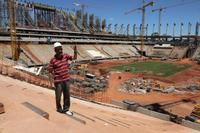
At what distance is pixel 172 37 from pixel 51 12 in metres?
40.1

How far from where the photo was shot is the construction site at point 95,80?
6.35 metres

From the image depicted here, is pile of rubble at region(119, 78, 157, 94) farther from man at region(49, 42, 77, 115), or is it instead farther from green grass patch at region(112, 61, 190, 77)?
man at region(49, 42, 77, 115)

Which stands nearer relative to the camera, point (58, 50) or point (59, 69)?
point (58, 50)

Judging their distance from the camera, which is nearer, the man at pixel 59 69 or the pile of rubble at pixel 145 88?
the man at pixel 59 69

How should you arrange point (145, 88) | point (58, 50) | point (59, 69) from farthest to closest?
point (145, 88)
point (59, 69)
point (58, 50)

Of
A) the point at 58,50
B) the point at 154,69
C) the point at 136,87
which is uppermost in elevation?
the point at 58,50

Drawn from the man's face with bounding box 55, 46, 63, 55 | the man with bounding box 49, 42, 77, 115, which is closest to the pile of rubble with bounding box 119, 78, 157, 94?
the man with bounding box 49, 42, 77, 115

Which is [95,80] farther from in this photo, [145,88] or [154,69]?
[154,69]


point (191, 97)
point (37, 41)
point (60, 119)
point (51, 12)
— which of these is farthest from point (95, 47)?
point (60, 119)

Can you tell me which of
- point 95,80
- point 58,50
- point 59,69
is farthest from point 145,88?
point 58,50

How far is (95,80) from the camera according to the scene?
1057 inches

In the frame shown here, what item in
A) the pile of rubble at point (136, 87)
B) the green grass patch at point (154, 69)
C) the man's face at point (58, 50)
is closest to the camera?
the man's face at point (58, 50)

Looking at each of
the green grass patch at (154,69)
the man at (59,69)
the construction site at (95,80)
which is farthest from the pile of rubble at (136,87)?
the man at (59,69)

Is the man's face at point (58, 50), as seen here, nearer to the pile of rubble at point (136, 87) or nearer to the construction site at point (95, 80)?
the construction site at point (95, 80)
